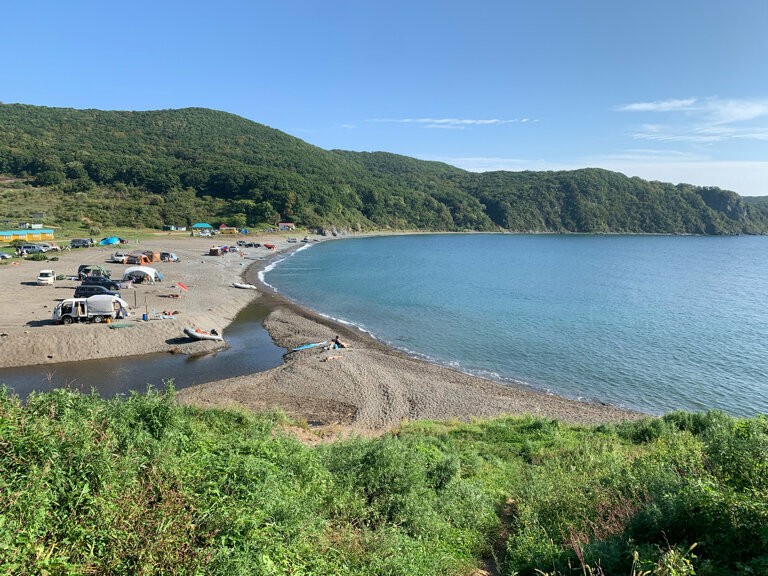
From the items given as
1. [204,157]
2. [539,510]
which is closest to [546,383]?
[539,510]

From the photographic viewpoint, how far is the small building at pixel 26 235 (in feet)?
205

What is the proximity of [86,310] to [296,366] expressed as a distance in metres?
15.4

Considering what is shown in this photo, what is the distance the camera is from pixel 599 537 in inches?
298

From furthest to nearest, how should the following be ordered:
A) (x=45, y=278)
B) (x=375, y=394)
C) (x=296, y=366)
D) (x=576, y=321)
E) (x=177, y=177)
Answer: (x=177, y=177)
(x=576, y=321)
(x=45, y=278)
(x=296, y=366)
(x=375, y=394)

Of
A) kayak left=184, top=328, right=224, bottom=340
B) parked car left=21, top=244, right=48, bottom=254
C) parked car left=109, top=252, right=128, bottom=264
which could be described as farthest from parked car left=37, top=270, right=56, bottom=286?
parked car left=21, top=244, right=48, bottom=254

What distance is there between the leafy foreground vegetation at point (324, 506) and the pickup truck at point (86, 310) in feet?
→ 73.8

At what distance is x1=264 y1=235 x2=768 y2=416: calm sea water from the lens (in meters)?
27.1

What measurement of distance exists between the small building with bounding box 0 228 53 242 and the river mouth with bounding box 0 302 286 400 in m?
55.0

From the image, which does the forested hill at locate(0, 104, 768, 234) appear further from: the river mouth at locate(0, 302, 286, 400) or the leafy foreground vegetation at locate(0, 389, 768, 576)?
the leafy foreground vegetation at locate(0, 389, 768, 576)

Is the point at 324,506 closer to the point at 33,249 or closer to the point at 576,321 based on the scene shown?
the point at 576,321

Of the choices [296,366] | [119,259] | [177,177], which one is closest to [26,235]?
[119,259]

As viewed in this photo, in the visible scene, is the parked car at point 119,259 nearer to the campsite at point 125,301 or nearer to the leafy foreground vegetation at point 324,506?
the campsite at point 125,301

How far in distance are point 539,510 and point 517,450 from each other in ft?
20.2

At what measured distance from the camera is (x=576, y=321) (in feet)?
136
